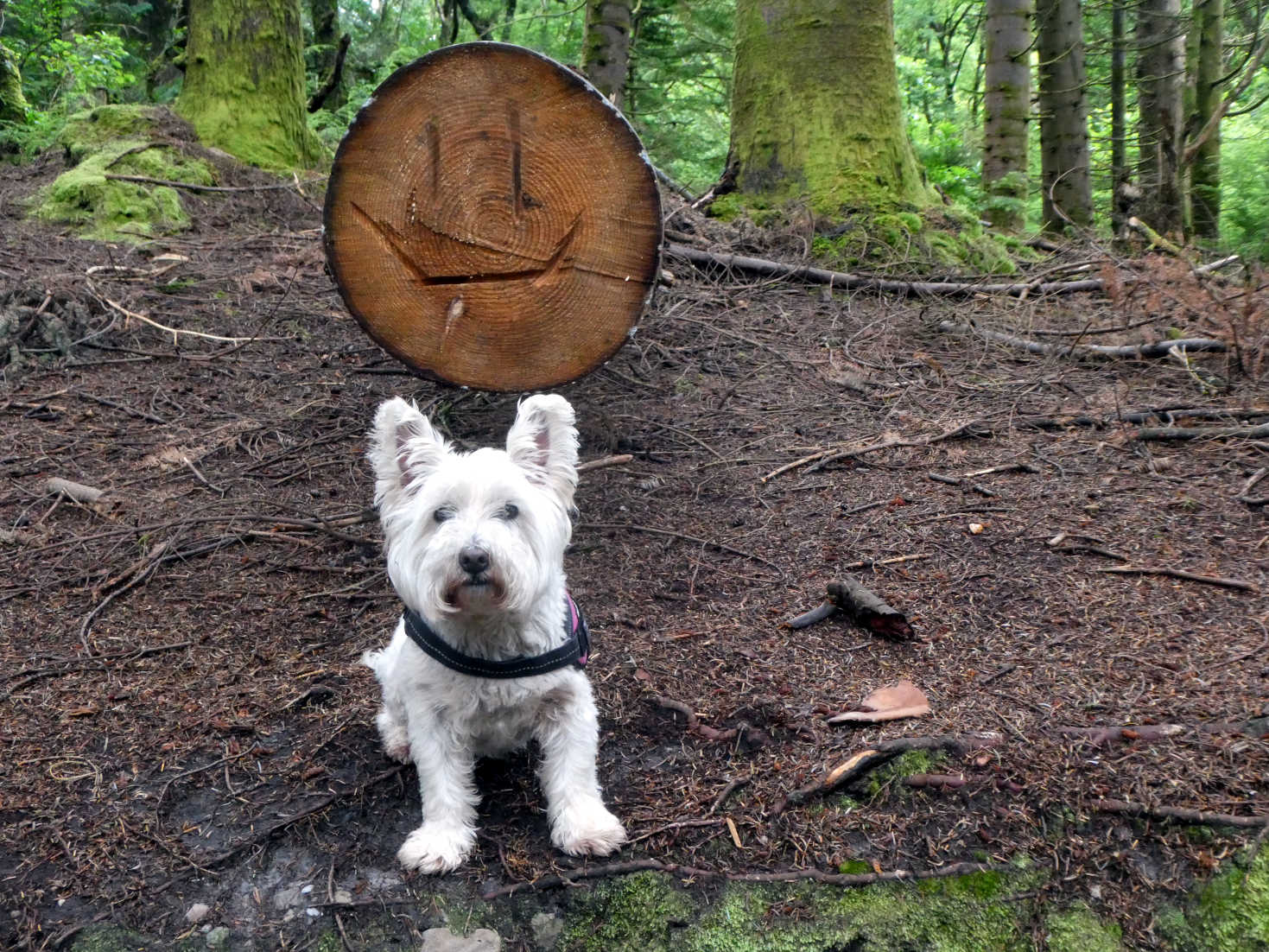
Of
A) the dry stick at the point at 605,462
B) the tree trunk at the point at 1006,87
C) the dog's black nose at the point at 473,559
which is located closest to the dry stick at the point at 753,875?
the dog's black nose at the point at 473,559

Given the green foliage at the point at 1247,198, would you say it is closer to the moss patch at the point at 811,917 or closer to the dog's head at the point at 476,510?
the moss patch at the point at 811,917

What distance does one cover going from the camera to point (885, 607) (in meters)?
4.36

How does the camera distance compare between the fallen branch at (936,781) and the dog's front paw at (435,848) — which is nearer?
the dog's front paw at (435,848)

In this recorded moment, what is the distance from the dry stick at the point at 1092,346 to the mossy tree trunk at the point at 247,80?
826 centimetres

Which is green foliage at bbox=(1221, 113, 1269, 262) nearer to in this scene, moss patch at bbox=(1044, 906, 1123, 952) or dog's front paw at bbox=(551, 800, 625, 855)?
moss patch at bbox=(1044, 906, 1123, 952)

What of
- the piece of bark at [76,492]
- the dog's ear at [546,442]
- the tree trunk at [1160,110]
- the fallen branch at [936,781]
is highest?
the tree trunk at [1160,110]

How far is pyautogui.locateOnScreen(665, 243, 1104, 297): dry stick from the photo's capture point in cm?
830

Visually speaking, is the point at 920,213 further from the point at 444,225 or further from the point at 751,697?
the point at 751,697

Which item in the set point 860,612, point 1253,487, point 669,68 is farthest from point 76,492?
point 669,68

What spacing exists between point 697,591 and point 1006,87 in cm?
1076

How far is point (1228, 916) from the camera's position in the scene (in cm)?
313

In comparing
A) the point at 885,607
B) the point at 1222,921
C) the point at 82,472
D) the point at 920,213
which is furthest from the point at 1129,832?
the point at 920,213

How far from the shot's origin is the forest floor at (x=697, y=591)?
3.35m

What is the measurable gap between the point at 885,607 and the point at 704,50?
14.1 meters
